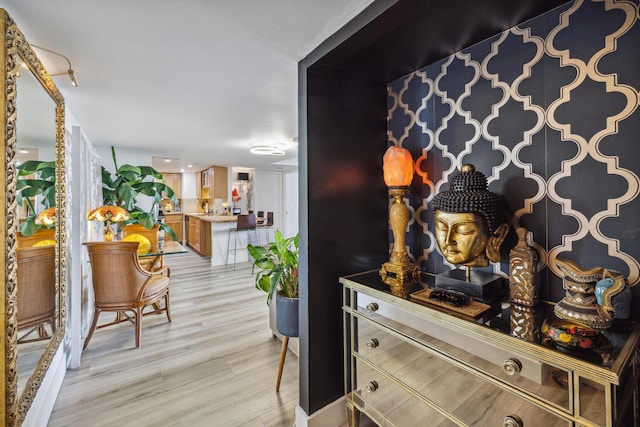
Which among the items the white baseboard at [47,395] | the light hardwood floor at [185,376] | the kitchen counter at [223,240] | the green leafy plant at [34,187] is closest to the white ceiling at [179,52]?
the green leafy plant at [34,187]

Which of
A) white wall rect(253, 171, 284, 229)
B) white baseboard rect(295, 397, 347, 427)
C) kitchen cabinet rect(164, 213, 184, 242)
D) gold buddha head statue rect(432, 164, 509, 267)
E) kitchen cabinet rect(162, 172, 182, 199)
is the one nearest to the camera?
gold buddha head statue rect(432, 164, 509, 267)

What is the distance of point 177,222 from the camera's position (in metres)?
8.12

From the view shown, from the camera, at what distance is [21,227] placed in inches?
50.3

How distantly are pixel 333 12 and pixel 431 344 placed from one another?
147 cm

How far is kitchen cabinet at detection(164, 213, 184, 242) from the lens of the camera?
7988 mm

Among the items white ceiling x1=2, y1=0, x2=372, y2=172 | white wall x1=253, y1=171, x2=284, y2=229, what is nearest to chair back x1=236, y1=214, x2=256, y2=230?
white wall x1=253, y1=171, x2=284, y2=229

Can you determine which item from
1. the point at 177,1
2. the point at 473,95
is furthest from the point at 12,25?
the point at 473,95

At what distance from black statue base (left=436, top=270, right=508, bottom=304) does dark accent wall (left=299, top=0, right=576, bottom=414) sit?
1.76ft

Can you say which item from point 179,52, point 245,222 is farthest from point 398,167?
point 245,222

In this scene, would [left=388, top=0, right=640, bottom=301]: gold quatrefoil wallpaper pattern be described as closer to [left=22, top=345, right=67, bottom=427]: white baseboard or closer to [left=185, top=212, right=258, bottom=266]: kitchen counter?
[left=22, top=345, right=67, bottom=427]: white baseboard

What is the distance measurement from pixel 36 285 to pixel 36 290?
1.0 inches

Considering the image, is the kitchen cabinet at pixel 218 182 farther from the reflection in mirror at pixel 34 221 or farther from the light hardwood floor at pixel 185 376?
the reflection in mirror at pixel 34 221

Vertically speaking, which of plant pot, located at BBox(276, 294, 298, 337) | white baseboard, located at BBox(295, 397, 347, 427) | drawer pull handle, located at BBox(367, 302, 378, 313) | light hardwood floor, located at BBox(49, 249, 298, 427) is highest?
drawer pull handle, located at BBox(367, 302, 378, 313)

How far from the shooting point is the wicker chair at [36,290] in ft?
4.16
